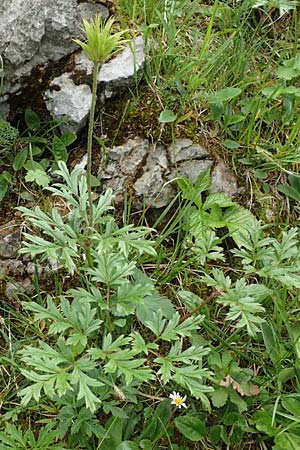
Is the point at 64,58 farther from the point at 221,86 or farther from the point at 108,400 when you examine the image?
the point at 108,400

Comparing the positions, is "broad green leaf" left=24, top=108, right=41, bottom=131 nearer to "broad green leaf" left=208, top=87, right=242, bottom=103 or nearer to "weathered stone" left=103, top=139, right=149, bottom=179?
"weathered stone" left=103, top=139, right=149, bottom=179

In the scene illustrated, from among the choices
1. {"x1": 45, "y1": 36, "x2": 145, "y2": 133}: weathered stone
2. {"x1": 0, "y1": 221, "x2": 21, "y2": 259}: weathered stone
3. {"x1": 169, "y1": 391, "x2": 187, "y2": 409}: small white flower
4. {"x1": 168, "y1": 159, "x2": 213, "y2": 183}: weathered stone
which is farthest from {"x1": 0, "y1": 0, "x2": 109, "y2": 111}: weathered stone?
{"x1": 169, "y1": 391, "x2": 187, "y2": 409}: small white flower

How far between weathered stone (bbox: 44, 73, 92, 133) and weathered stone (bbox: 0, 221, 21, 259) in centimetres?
53

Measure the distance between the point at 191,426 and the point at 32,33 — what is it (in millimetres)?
1827

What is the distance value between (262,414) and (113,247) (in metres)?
0.82

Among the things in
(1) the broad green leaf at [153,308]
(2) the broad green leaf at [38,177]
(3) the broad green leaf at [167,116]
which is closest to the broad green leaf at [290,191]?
(3) the broad green leaf at [167,116]

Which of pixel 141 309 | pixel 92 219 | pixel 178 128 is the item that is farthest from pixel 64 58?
pixel 141 309

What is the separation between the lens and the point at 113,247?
7.65 feet

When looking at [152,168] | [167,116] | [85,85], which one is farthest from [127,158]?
[85,85]

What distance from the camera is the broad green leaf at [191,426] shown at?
7.50ft

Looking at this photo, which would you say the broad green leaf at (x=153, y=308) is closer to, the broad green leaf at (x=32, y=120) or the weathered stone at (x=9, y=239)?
the weathered stone at (x=9, y=239)

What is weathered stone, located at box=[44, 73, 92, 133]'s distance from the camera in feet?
9.55

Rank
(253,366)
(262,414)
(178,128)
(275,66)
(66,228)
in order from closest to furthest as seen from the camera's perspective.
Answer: (66,228)
(262,414)
(253,366)
(178,128)
(275,66)

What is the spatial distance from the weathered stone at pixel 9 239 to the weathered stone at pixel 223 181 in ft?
2.97
